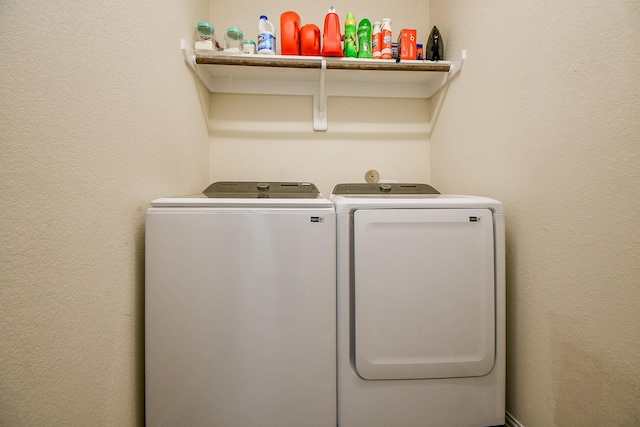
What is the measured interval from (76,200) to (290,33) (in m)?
1.38

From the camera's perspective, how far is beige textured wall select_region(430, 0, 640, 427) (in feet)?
2.28

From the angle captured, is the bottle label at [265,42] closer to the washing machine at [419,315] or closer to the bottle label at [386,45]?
the bottle label at [386,45]

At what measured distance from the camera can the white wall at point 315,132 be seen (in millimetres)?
1783

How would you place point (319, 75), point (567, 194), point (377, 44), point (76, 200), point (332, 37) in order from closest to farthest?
point (76, 200) < point (567, 194) < point (332, 37) < point (377, 44) < point (319, 75)

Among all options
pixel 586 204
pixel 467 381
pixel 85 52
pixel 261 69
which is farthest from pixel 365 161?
pixel 85 52

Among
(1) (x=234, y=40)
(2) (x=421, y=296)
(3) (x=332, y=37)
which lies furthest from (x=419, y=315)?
(1) (x=234, y=40)

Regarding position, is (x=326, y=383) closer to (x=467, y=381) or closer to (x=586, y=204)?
(x=467, y=381)

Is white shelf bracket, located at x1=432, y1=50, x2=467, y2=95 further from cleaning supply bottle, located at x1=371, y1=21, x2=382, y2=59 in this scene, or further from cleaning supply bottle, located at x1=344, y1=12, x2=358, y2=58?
cleaning supply bottle, located at x1=344, y1=12, x2=358, y2=58

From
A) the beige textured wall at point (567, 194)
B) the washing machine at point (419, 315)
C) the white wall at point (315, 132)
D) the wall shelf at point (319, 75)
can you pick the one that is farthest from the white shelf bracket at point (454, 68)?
the washing machine at point (419, 315)

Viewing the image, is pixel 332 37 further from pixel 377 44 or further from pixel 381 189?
pixel 381 189

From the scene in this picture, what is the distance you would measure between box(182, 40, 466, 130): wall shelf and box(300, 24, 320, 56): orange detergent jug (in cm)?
8

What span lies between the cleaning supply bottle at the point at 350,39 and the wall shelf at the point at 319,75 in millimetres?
84

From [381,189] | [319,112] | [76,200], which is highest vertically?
[319,112]

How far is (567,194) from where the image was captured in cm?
84
